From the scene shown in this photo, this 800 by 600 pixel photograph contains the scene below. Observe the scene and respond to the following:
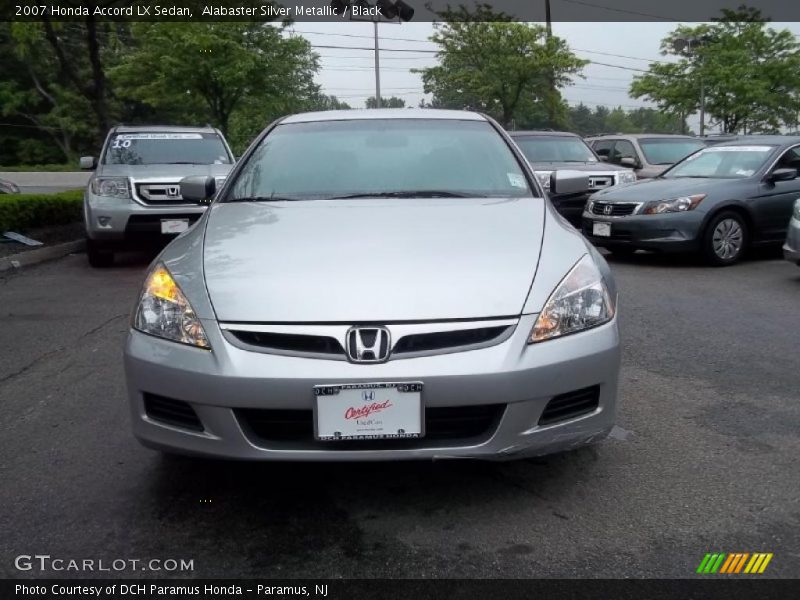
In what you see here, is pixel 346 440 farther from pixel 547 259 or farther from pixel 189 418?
pixel 547 259

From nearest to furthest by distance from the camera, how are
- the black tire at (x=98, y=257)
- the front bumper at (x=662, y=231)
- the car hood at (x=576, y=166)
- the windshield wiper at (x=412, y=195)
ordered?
the windshield wiper at (x=412, y=195)
the front bumper at (x=662, y=231)
the black tire at (x=98, y=257)
the car hood at (x=576, y=166)

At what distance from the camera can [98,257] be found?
9.77 m

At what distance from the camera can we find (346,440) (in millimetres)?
2666

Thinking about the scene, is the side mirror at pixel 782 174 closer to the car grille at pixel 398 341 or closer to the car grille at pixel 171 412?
the car grille at pixel 398 341

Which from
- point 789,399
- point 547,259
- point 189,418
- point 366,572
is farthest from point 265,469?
point 789,399

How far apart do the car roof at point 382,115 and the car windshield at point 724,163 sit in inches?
226

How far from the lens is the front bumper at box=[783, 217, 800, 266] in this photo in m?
7.36

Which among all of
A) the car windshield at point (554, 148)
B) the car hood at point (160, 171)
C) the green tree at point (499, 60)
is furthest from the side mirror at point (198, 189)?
the green tree at point (499, 60)

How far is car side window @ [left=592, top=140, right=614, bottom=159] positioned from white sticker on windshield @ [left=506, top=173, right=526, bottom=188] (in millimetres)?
11517

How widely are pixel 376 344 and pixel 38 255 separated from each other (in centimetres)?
871

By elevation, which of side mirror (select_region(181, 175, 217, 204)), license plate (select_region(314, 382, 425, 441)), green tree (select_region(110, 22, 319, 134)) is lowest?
license plate (select_region(314, 382, 425, 441))

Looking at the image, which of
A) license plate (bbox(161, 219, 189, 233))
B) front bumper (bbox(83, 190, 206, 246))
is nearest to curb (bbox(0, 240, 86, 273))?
front bumper (bbox(83, 190, 206, 246))

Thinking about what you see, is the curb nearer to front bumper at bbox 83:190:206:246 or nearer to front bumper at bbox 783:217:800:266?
front bumper at bbox 83:190:206:246

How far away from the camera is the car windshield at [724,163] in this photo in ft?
30.8
